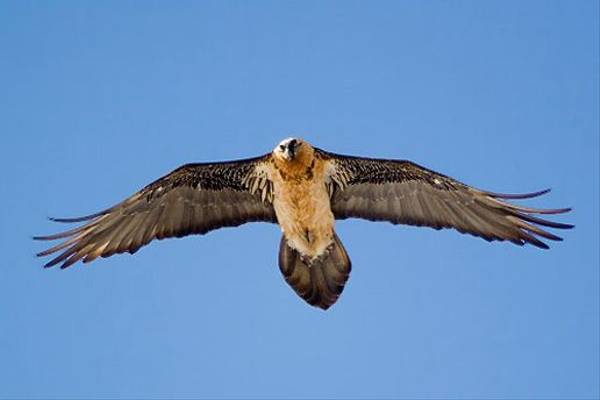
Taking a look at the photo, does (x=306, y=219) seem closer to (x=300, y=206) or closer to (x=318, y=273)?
(x=300, y=206)

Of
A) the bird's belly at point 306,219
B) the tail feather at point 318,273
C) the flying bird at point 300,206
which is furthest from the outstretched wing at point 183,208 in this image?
the tail feather at point 318,273

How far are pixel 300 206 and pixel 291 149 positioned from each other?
894 mm

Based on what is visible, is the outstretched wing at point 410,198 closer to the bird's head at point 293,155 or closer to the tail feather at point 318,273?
the bird's head at point 293,155

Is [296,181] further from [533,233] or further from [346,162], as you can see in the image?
[533,233]

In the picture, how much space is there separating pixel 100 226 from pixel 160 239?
0.92 m

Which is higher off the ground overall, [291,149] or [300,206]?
[291,149]

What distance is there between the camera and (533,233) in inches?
519

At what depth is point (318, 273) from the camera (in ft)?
42.3

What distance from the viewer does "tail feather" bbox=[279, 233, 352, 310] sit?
12.6 metres

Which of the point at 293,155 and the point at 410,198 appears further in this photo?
the point at 410,198

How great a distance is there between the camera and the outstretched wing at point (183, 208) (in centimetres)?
1376

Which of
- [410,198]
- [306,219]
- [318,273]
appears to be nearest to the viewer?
[318,273]

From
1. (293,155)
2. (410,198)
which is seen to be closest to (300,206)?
(293,155)

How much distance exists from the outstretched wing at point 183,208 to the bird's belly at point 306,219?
524 millimetres
